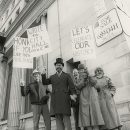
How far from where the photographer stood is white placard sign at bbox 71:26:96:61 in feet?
21.6

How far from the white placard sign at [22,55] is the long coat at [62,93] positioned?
156cm

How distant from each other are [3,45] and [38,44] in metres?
11.9

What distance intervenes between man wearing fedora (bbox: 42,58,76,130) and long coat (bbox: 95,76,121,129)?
0.70 metres

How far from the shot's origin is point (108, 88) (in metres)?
6.00

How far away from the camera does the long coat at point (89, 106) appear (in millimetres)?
5398

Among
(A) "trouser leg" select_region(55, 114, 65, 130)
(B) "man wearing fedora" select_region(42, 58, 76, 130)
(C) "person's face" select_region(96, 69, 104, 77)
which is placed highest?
(C) "person's face" select_region(96, 69, 104, 77)

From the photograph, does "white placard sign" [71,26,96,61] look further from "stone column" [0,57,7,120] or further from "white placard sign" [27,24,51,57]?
"stone column" [0,57,7,120]

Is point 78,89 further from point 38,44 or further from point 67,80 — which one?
point 38,44

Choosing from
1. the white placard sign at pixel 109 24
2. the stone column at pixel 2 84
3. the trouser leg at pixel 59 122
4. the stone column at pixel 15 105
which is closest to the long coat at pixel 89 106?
the trouser leg at pixel 59 122

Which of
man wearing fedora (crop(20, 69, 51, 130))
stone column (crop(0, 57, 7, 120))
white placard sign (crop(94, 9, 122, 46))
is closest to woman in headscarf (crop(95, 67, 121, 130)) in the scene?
white placard sign (crop(94, 9, 122, 46))

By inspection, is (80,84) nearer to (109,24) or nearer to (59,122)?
(59,122)

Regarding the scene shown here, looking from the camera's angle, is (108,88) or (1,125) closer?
(108,88)

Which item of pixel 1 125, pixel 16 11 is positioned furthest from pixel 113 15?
pixel 16 11

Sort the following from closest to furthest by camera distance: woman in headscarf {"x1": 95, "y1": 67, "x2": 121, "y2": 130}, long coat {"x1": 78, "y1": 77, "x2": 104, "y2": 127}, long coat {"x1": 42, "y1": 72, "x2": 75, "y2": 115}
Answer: long coat {"x1": 78, "y1": 77, "x2": 104, "y2": 127} → woman in headscarf {"x1": 95, "y1": 67, "x2": 121, "y2": 130} → long coat {"x1": 42, "y1": 72, "x2": 75, "y2": 115}
